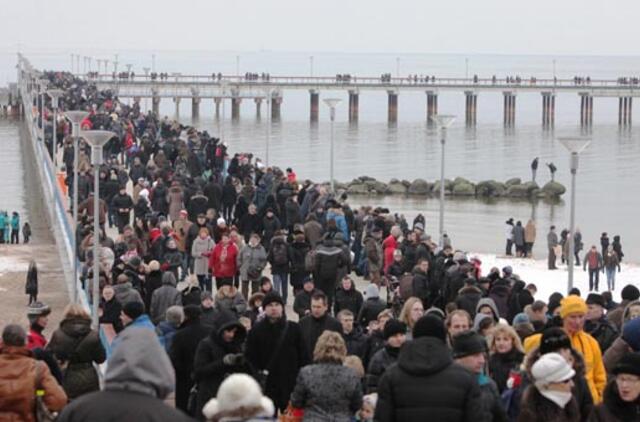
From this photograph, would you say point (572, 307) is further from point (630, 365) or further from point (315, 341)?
point (315, 341)

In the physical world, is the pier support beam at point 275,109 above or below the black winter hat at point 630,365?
below

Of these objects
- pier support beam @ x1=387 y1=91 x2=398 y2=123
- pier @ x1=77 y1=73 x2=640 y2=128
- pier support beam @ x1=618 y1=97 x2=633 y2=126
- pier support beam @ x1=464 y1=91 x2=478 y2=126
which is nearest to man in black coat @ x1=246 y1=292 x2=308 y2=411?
pier @ x1=77 y1=73 x2=640 y2=128

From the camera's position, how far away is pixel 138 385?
4.88m

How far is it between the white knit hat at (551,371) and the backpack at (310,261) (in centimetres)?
968

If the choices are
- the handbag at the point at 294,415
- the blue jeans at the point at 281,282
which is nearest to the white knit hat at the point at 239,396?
the handbag at the point at 294,415

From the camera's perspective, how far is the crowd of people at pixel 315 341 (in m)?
6.17

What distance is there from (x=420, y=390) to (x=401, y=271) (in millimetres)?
11535

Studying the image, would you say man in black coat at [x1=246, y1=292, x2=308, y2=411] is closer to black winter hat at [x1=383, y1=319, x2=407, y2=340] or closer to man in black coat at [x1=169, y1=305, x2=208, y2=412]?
man in black coat at [x1=169, y1=305, x2=208, y2=412]

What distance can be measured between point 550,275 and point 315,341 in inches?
668

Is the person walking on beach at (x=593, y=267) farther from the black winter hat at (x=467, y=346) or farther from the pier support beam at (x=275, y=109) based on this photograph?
the pier support beam at (x=275, y=109)

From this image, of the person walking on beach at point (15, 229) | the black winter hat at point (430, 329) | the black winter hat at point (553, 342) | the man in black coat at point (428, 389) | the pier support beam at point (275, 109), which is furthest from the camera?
the pier support beam at point (275, 109)

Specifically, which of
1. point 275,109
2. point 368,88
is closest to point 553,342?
point 368,88

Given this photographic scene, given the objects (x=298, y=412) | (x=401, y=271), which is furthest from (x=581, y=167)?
(x=298, y=412)

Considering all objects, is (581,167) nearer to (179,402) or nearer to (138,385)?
(179,402)
